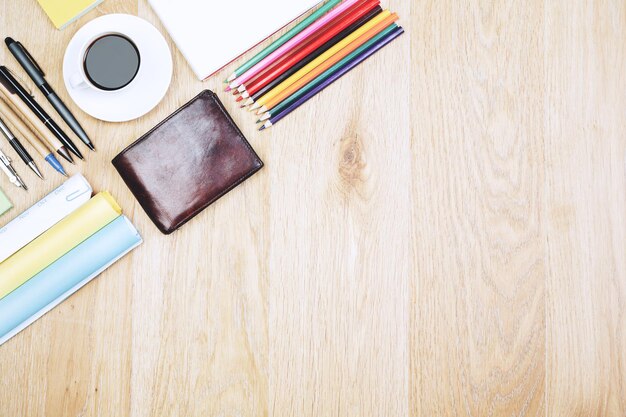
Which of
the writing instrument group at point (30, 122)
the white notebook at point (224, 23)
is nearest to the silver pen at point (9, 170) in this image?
the writing instrument group at point (30, 122)

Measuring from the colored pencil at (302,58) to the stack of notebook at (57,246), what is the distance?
215mm

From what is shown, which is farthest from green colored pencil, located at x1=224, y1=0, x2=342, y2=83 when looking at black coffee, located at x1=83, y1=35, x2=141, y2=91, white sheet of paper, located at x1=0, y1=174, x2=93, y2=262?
white sheet of paper, located at x1=0, y1=174, x2=93, y2=262

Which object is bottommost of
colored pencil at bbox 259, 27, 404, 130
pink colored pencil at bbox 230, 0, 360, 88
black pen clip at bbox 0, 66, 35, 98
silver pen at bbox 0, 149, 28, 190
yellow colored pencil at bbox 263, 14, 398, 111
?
colored pencil at bbox 259, 27, 404, 130

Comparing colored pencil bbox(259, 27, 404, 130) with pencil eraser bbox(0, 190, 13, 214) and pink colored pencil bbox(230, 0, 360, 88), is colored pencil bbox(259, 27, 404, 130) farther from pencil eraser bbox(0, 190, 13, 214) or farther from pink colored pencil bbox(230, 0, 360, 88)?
pencil eraser bbox(0, 190, 13, 214)

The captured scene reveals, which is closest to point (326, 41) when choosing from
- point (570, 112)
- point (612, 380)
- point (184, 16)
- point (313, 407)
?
point (184, 16)

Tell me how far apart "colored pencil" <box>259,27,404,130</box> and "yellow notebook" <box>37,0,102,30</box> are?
0.82 feet

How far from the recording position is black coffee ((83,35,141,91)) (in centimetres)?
67

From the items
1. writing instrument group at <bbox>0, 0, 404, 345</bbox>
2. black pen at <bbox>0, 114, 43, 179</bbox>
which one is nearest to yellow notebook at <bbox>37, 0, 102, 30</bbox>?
writing instrument group at <bbox>0, 0, 404, 345</bbox>

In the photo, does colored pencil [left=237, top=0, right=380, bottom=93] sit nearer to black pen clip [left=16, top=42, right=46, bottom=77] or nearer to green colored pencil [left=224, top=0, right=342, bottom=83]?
green colored pencil [left=224, top=0, right=342, bottom=83]

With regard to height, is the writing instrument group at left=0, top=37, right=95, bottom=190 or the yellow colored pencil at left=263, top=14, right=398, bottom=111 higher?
the writing instrument group at left=0, top=37, right=95, bottom=190

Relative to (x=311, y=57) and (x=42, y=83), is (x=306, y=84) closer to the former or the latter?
(x=311, y=57)

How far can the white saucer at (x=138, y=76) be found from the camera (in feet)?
2.24

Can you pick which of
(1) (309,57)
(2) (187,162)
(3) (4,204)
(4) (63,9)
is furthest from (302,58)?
(3) (4,204)

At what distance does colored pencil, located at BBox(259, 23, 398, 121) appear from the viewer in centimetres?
70
